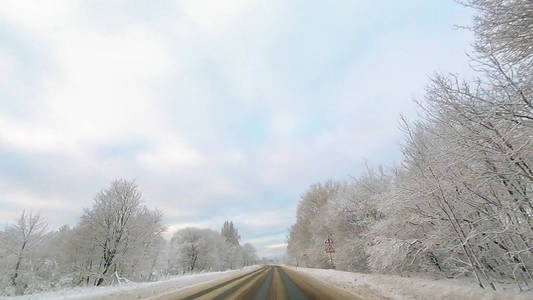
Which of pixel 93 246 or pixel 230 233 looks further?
pixel 230 233

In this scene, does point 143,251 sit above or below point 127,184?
below

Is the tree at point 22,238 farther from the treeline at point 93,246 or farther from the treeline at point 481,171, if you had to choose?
the treeline at point 481,171

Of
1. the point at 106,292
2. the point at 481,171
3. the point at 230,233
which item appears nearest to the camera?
the point at 481,171

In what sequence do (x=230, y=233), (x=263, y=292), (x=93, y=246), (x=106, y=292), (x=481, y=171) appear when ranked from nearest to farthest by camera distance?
1. (x=481, y=171)
2. (x=263, y=292)
3. (x=106, y=292)
4. (x=93, y=246)
5. (x=230, y=233)

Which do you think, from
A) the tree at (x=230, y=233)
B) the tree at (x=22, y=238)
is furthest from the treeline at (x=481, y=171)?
the tree at (x=230, y=233)

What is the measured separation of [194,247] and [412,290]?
63567 millimetres

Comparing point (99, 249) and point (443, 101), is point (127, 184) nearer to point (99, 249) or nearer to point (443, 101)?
point (99, 249)

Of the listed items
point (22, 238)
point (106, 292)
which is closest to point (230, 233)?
point (22, 238)

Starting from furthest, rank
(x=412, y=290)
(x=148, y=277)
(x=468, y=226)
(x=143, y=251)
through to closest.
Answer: (x=148, y=277) < (x=143, y=251) < (x=468, y=226) < (x=412, y=290)

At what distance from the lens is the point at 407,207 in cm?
1162

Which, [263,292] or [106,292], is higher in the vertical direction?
[106,292]

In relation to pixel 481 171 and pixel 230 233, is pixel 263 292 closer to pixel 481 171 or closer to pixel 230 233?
pixel 481 171

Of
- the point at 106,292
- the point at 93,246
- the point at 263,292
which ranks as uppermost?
the point at 93,246

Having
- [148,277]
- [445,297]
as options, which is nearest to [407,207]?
[445,297]
